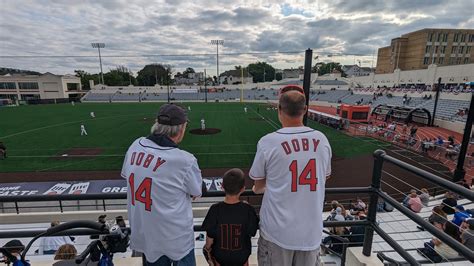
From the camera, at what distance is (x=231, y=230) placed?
2.09 meters

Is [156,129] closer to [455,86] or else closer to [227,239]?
[227,239]

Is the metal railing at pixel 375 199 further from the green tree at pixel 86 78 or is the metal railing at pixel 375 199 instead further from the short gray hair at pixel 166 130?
the green tree at pixel 86 78

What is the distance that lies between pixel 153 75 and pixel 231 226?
121 metres

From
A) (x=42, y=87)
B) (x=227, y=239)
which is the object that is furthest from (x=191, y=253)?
(x=42, y=87)

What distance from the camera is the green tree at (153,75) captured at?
11103cm

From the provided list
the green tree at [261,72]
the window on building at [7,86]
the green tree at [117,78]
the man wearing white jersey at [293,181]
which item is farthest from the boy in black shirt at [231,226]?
the green tree at [261,72]

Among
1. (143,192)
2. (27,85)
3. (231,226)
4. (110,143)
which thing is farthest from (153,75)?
(231,226)

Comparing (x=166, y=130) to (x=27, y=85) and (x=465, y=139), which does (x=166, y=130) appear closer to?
(x=465, y=139)

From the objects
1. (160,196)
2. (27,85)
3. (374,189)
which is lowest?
(27,85)

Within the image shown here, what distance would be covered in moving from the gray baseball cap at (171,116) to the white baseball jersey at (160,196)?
20 cm

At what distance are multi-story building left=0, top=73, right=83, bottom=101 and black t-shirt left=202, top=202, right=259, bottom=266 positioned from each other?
292 feet

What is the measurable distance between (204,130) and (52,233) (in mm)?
25257

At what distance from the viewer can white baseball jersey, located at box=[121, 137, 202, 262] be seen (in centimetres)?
193

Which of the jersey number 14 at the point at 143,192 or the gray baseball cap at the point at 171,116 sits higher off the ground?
the gray baseball cap at the point at 171,116
